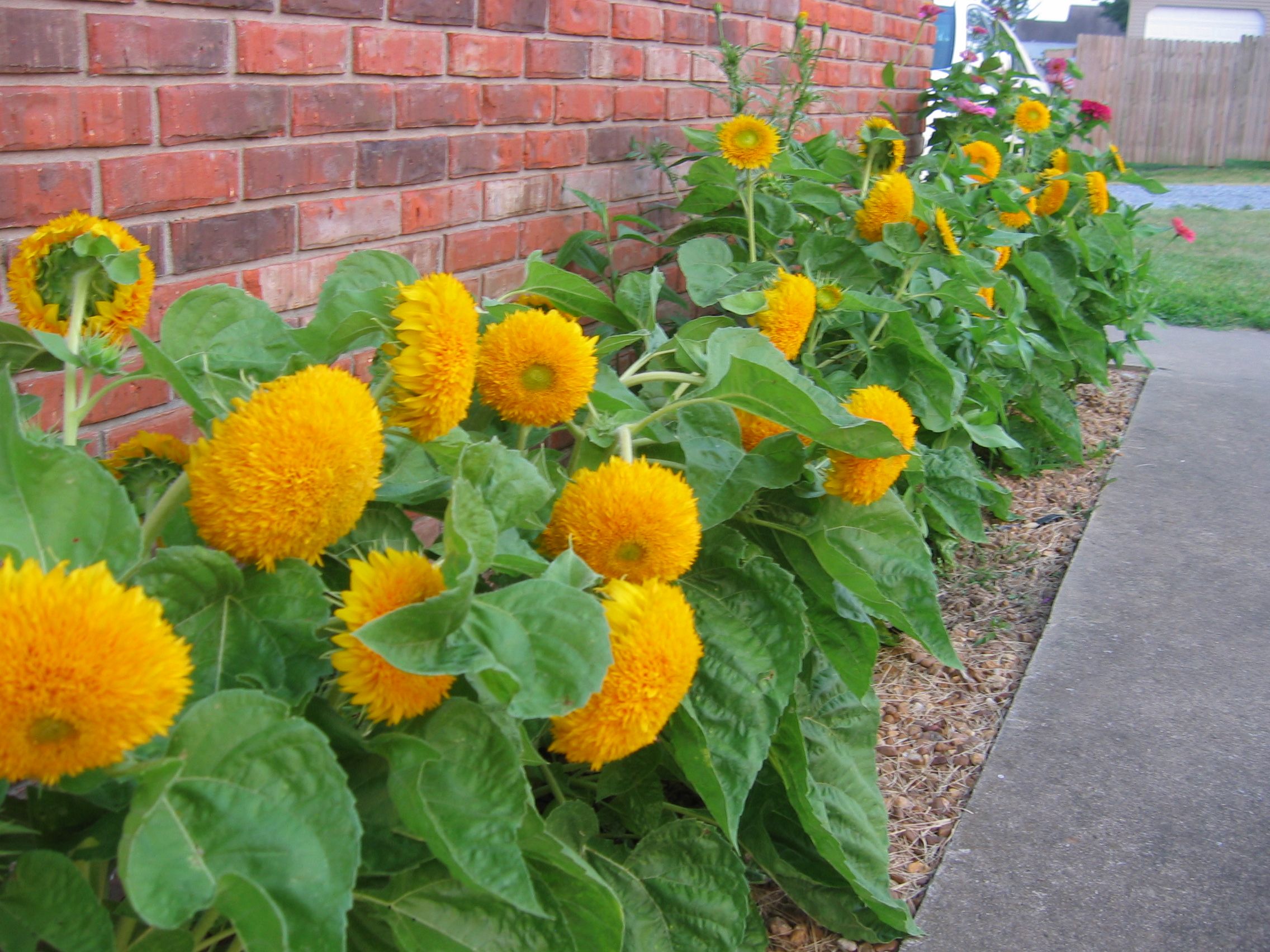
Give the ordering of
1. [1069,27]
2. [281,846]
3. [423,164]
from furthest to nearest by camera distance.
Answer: [1069,27], [423,164], [281,846]

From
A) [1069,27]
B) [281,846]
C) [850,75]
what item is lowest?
[281,846]

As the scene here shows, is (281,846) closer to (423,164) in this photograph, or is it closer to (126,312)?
(126,312)

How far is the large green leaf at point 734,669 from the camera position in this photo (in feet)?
4.83

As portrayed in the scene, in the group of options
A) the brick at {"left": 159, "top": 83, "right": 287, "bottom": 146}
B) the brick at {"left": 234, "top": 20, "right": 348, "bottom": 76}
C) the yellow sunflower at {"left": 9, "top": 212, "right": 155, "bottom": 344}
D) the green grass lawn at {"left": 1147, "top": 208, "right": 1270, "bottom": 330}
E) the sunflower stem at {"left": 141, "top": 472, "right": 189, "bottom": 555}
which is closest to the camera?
the sunflower stem at {"left": 141, "top": 472, "right": 189, "bottom": 555}

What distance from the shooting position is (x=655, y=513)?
1291 mm

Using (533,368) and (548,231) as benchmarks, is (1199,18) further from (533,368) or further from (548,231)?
(533,368)

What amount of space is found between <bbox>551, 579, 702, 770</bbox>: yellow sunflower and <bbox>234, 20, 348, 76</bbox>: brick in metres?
1.26

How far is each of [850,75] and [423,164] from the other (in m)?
2.81

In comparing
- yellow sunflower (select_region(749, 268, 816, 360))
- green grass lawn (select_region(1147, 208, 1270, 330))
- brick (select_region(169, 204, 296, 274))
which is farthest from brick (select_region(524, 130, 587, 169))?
green grass lawn (select_region(1147, 208, 1270, 330))

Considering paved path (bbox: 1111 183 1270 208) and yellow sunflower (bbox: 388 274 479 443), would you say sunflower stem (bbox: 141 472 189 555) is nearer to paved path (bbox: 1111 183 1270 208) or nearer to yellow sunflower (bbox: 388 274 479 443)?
yellow sunflower (bbox: 388 274 479 443)

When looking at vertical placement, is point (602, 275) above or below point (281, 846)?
above

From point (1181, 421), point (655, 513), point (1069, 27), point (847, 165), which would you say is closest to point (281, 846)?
point (655, 513)

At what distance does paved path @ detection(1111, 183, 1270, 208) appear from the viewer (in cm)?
1653

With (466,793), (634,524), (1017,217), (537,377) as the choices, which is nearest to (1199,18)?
(1017,217)
